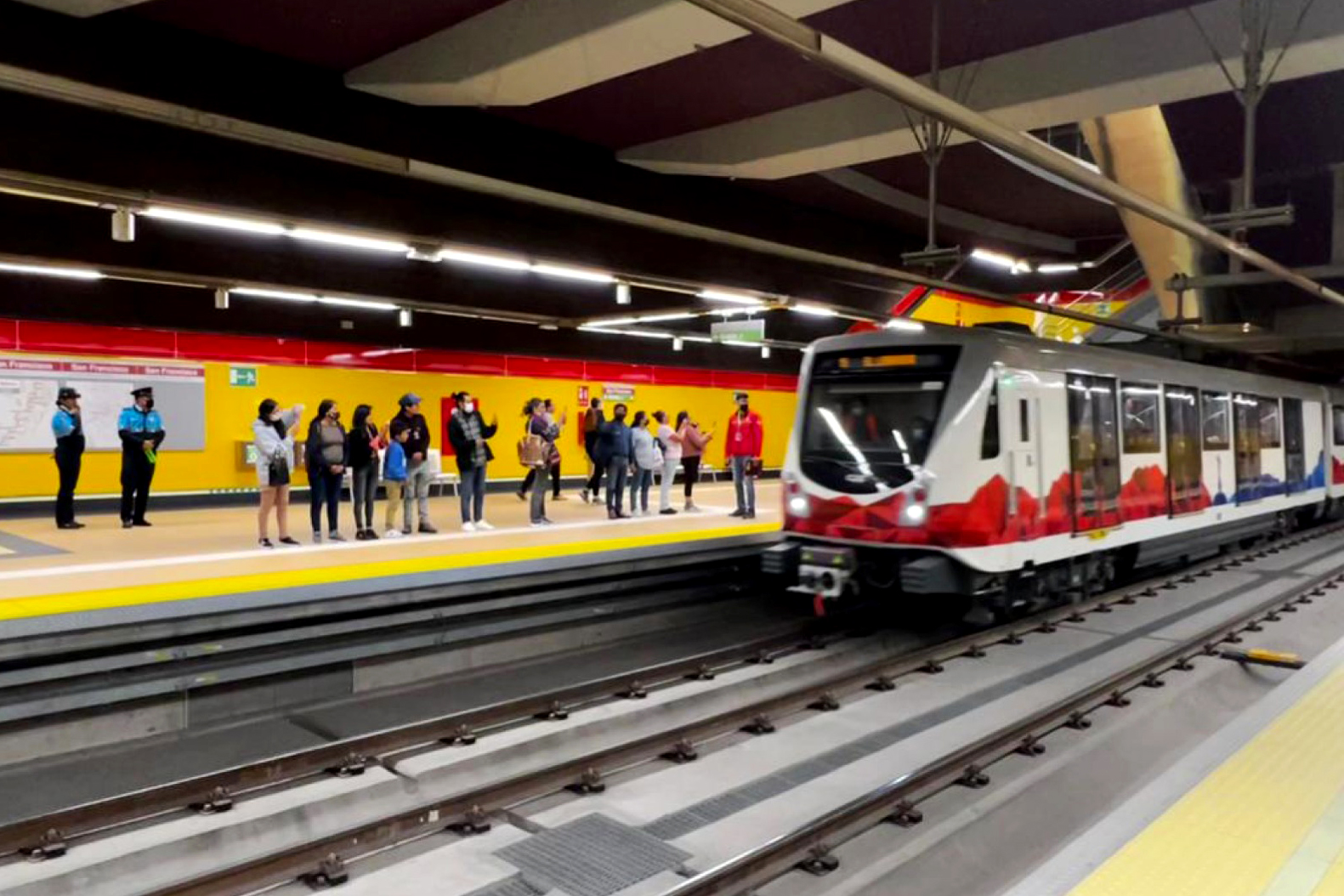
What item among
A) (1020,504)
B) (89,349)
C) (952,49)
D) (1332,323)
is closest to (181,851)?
(1020,504)

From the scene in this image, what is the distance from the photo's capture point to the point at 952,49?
7.59 meters

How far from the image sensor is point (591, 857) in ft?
14.6

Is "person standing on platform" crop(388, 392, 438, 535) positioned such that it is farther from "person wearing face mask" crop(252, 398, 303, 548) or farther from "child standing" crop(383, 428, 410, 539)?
"person wearing face mask" crop(252, 398, 303, 548)

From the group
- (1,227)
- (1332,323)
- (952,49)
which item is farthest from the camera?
(1332,323)

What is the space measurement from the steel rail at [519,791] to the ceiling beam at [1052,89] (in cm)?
425

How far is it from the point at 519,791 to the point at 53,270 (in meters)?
9.81

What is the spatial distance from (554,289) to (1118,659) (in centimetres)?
1047

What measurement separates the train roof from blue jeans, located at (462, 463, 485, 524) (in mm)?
4505

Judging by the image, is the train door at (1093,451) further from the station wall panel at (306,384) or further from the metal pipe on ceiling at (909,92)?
the station wall panel at (306,384)

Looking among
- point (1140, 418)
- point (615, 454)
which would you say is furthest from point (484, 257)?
point (1140, 418)

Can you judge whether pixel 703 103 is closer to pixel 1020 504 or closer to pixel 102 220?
pixel 1020 504

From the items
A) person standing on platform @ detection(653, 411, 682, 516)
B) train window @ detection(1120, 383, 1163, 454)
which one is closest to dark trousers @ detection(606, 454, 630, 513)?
person standing on platform @ detection(653, 411, 682, 516)

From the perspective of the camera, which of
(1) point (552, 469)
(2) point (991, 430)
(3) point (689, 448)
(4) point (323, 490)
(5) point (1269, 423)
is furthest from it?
(1) point (552, 469)

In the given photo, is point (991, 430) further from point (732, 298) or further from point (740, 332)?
point (740, 332)
